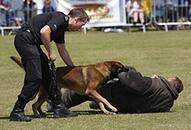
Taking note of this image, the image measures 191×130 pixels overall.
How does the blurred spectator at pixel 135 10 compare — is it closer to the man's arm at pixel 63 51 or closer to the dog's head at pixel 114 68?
the man's arm at pixel 63 51

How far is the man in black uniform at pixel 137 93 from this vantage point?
29.3 feet

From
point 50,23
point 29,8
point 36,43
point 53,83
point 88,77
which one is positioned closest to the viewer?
point 50,23

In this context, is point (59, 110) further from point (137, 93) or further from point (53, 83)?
point (137, 93)

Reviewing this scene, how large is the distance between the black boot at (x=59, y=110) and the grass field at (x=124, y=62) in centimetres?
11

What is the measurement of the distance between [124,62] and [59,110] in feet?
23.9

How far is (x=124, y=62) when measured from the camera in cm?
1611

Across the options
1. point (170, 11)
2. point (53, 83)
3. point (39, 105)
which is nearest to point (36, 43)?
point (53, 83)

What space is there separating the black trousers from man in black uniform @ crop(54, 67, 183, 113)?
36.8 inches

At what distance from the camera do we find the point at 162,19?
1166 inches

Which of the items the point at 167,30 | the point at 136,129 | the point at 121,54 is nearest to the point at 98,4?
the point at 167,30

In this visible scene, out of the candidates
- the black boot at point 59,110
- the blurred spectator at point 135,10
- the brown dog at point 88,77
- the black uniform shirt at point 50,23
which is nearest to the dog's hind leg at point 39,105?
the brown dog at point 88,77

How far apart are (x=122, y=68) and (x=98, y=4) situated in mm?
18816

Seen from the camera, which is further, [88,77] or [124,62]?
[124,62]

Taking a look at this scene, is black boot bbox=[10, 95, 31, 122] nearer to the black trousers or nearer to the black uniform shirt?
the black trousers
